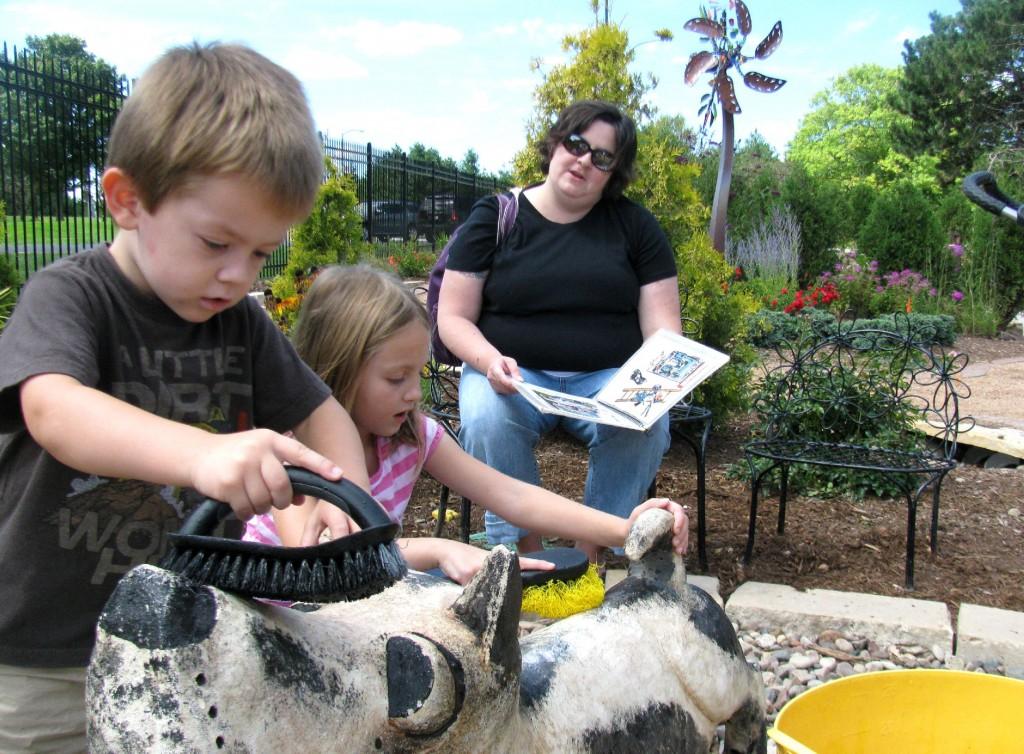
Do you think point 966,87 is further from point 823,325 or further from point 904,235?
point 823,325

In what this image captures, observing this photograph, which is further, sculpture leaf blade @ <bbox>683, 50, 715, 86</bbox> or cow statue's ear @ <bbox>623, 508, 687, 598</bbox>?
sculpture leaf blade @ <bbox>683, 50, 715, 86</bbox>

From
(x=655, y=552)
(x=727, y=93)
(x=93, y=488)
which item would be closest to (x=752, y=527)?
(x=655, y=552)

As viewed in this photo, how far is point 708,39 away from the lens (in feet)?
36.6

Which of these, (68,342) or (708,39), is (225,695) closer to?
(68,342)

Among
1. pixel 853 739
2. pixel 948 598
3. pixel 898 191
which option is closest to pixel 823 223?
pixel 898 191

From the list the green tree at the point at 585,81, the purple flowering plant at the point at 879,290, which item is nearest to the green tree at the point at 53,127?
the green tree at the point at 585,81

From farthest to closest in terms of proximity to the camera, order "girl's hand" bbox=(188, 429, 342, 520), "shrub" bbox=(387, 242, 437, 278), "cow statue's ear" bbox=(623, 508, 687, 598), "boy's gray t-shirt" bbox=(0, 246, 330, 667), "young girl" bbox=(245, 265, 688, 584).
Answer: "shrub" bbox=(387, 242, 437, 278), "young girl" bbox=(245, 265, 688, 584), "cow statue's ear" bbox=(623, 508, 687, 598), "boy's gray t-shirt" bbox=(0, 246, 330, 667), "girl's hand" bbox=(188, 429, 342, 520)

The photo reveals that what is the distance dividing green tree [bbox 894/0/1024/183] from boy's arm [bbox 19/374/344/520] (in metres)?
33.3

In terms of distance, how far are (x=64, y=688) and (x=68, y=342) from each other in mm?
Result: 648

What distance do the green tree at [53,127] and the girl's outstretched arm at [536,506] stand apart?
9047 mm

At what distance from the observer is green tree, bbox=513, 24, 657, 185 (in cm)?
568

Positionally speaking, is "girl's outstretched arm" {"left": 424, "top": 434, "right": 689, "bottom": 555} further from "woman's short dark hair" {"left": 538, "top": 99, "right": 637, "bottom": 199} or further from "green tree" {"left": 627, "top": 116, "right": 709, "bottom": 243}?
"green tree" {"left": 627, "top": 116, "right": 709, "bottom": 243}

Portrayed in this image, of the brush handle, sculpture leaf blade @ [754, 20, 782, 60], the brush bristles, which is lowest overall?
the brush bristles

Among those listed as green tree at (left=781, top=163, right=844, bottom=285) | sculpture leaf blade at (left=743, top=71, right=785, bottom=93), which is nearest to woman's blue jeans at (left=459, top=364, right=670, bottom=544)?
sculpture leaf blade at (left=743, top=71, right=785, bottom=93)
